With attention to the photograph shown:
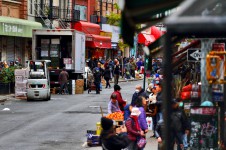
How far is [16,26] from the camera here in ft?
153

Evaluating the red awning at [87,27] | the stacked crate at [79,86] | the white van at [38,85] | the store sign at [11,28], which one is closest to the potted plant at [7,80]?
the white van at [38,85]

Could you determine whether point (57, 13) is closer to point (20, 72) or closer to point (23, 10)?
point (23, 10)

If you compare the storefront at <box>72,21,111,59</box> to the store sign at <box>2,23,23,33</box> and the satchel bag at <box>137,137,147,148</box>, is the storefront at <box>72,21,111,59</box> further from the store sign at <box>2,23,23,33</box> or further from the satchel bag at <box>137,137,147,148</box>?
the satchel bag at <box>137,137,147,148</box>

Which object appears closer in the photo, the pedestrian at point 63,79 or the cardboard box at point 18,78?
the cardboard box at point 18,78

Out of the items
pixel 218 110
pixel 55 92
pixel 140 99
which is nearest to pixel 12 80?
pixel 55 92

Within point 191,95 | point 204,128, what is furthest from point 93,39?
point 204,128

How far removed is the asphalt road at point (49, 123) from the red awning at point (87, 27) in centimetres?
2702

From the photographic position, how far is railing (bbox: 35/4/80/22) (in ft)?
179

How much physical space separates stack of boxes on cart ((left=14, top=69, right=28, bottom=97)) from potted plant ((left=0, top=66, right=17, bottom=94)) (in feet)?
2.11

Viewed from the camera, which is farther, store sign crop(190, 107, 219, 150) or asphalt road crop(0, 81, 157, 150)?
asphalt road crop(0, 81, 157, 150)

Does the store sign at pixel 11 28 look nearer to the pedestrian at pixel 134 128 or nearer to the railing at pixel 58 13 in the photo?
the railing at pixel 58 13

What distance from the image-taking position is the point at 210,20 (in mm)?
3682

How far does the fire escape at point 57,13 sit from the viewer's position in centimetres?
5444

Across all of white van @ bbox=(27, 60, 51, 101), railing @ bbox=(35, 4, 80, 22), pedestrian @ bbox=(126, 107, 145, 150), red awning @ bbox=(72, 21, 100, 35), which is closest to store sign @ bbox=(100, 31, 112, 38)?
red awning @ bbox=(72, 21, 100, 35)
